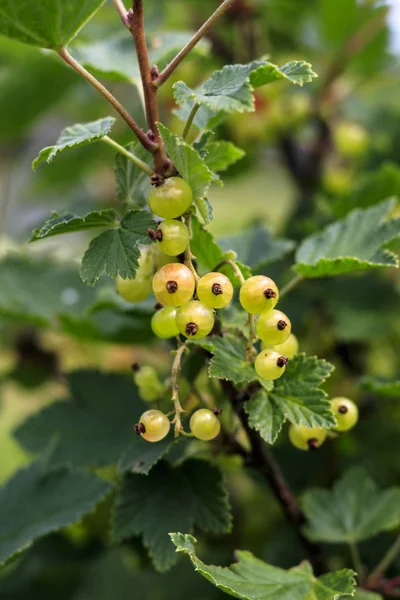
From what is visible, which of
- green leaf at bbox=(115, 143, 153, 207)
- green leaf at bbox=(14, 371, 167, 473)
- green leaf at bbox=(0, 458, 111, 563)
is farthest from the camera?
green leaf at bbox=(14, 371, 167, 473)

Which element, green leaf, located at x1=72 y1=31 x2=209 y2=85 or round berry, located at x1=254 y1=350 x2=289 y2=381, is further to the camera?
green leaf, located at x1=72 y1=31 x2=209 y2=85

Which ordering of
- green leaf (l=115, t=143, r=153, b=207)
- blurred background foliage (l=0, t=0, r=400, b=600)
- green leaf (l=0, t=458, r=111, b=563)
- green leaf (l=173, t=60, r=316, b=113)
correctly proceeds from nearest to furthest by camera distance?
green leaf (l=173, t=60, r=316, b=113) → green leaf (l=115, t=143, r=153, b=207) → green leaf (l=0, t=458, r=111, b=563) → blurred background foliage (l=0, t=0, r=400, b=600)

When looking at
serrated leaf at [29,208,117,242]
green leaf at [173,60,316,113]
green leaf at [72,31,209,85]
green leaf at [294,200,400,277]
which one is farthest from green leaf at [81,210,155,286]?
green leaf at [72,31,209,85]


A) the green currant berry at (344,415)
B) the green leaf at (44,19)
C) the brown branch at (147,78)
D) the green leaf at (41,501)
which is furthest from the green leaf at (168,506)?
the green leaf at (44,19)

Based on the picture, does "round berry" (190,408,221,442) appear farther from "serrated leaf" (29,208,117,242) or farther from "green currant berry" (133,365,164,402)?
"serrated leaf" (29,208,117,242)

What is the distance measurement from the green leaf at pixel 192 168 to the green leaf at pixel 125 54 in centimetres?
34

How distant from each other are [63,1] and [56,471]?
0.58 metres

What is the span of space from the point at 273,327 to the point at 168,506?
0.27 meters

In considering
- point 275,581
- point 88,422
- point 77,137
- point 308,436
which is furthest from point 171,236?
point 88,422

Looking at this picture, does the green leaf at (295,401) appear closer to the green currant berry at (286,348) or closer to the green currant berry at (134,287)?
the green currant berry at (286,348)

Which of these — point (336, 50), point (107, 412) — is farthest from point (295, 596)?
point (336, 50)

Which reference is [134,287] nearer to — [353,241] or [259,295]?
[259,295]

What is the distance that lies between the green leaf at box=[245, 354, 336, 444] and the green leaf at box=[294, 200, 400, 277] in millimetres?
151

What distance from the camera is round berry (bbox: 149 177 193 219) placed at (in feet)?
1.88
